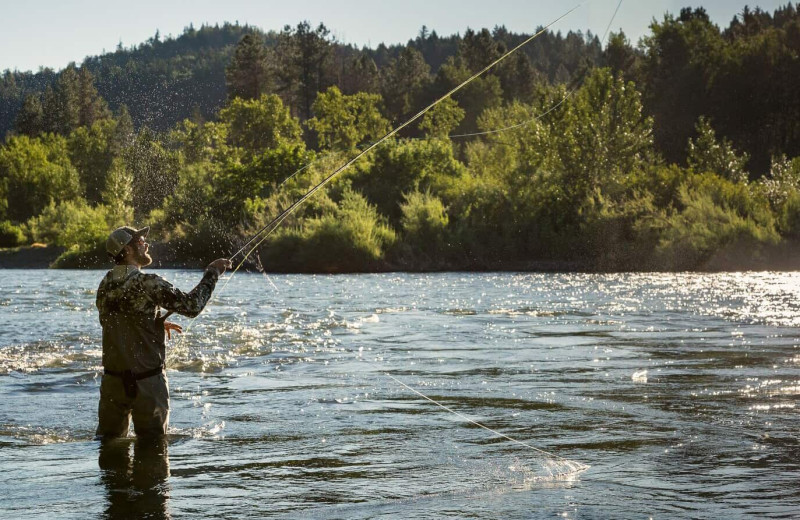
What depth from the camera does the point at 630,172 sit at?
49750 millimetres

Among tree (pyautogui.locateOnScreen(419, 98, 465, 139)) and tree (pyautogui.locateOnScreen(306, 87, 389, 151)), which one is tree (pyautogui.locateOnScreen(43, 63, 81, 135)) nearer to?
tree (pyautogui.locateOnScreen(306, 87, 389, 151))

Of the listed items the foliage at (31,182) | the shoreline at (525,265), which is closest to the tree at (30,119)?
the foliage at (31,182)

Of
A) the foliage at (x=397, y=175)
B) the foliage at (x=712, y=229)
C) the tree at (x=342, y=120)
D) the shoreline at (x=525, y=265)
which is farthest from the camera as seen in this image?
the tree at (x=342, y=120)

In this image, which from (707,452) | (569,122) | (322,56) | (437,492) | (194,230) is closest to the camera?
(437,492)

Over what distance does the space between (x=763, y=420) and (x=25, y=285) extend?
28.4 m

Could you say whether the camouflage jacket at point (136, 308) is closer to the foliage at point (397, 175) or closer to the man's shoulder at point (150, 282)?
the man's shoulder at point (150, 282)

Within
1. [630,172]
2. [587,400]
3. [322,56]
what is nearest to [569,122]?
[630,172]

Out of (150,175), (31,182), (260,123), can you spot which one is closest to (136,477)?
(150,175)

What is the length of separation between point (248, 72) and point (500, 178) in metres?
53.3

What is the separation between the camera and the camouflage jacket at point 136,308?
753 centimetres

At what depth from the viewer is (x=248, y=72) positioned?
99.3m

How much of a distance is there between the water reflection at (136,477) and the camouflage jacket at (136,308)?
617mm

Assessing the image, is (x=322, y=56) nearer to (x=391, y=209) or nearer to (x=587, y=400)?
(x=391, y=209)

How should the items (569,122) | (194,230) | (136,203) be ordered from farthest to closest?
(136,203) → (569,122) → (194,230)
